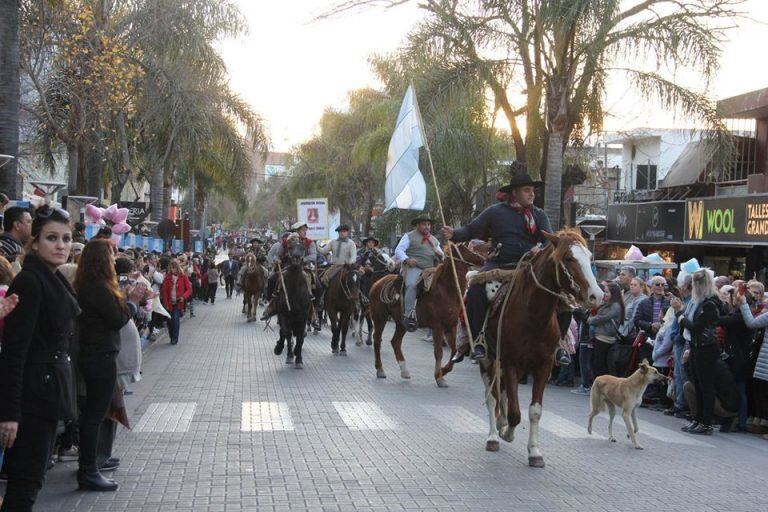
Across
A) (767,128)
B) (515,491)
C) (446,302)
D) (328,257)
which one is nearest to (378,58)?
(328,257)

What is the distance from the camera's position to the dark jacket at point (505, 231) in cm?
1058

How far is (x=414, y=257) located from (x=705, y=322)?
217 inches

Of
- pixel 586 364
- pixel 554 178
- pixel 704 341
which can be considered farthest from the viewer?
pixel 554 178

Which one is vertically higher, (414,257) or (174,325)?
(414,257)

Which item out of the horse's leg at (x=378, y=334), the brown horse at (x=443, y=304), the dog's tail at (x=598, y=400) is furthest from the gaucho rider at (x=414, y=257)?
the dog's tail at (x=598, y=400)

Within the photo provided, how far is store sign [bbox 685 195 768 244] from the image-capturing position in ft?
75.9

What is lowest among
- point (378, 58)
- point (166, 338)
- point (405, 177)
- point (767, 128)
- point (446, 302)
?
point (166, 338)

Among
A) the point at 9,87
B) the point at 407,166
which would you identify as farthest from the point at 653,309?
the point at 9,87

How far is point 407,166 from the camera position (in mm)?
13688

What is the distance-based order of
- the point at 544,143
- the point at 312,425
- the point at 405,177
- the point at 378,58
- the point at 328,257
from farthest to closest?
the point at 378,58 → the point at 328,257 → the point at 544,143 → the point at 405,177 → the point at 312,425

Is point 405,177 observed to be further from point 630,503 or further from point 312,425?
point 630,503

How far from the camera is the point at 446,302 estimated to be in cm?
1570

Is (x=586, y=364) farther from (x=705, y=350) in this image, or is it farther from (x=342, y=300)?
(x=342, y=300)

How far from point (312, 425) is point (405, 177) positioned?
13.0ft
